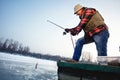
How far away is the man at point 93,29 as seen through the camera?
4.72 m

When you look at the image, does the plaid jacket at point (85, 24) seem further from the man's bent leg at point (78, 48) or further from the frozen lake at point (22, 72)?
the frozen lake at point (22, 72)

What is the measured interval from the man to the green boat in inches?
33.2

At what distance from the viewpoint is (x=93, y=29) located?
4836mm

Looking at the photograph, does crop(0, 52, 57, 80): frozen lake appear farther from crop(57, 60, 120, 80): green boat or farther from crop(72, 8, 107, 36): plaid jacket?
crop(72, 8, 107, 36): plaid jacket

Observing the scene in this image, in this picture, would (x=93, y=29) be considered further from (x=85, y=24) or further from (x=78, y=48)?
(x=78, y=48)

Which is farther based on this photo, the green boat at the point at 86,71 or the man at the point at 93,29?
the man at the point at 93,29

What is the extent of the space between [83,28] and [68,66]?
51.1 inches

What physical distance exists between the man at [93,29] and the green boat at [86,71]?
33.2 inches

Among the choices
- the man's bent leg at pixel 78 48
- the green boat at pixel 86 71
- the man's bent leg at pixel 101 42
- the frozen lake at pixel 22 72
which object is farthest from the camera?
the frozen lake at pixel 22 72

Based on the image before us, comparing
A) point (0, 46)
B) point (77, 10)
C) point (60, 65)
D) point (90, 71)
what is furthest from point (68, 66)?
point (0, 46)

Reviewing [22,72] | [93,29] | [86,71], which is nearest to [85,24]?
[93,29]

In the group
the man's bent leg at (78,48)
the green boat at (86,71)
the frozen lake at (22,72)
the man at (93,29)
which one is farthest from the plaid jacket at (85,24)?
the frozen lake at (22,72)

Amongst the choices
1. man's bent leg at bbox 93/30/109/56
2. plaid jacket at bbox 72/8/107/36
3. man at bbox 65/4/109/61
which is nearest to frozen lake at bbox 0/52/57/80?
man at bbox 65/4/109/61

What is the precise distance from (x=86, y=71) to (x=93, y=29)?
154 centimetres
